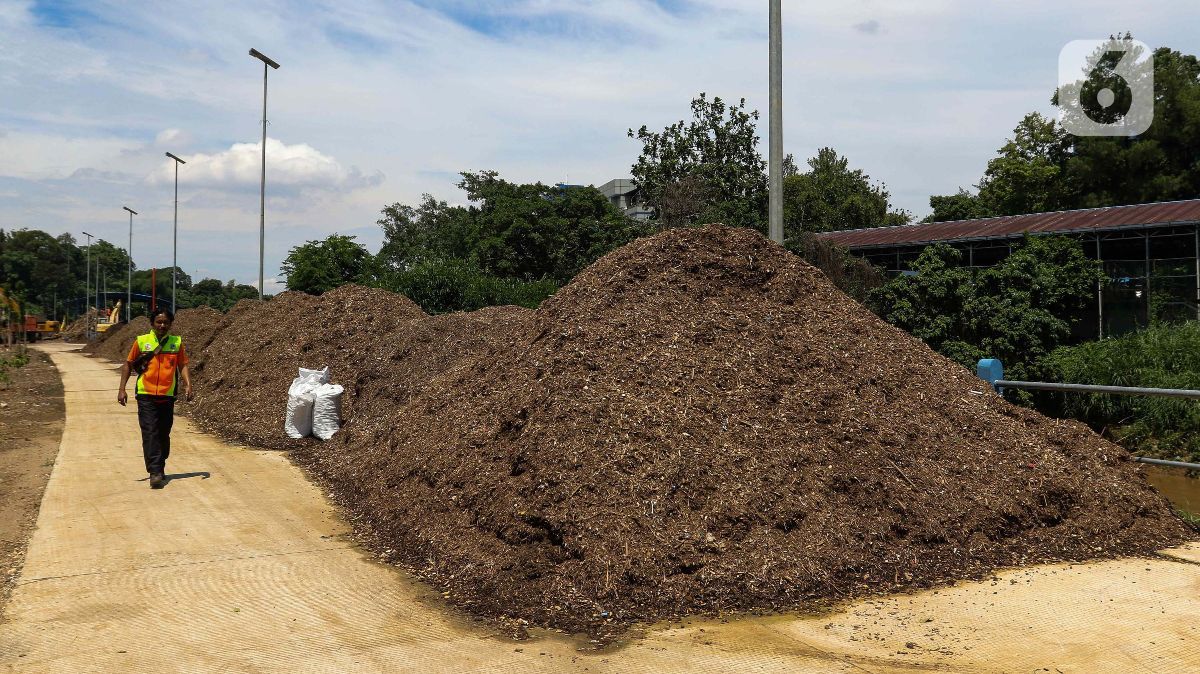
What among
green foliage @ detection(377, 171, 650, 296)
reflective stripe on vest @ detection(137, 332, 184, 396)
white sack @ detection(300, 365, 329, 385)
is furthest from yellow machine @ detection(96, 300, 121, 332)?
reflective stripe on vest @ detection(137, 332, 184, 396)

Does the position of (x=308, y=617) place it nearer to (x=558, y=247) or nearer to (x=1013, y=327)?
(x=1013, y=327)

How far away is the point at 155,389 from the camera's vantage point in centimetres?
792

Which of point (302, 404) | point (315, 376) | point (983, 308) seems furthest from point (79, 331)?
point (983, 308)

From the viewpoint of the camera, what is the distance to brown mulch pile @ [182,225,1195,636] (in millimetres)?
4879

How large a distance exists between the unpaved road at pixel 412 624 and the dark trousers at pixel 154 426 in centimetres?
170

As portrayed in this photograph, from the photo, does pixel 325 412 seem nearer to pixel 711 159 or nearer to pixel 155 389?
pixel 155 389

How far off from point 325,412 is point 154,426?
250cm

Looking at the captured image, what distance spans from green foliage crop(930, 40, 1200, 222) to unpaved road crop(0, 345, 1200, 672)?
118ft

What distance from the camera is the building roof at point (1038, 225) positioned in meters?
22.4

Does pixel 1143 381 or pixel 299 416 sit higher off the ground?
pixel 1143 381

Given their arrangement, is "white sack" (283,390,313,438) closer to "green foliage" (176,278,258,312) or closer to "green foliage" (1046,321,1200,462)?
"green foliage" (1046,321,1200,462)

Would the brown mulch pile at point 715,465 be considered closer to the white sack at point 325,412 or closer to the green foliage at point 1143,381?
the white sack at point 325,412

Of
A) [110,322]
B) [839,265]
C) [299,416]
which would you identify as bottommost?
[299,416]

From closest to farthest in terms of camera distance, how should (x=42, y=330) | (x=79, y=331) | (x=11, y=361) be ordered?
(x=11, y=361)
(x=79, y=331)
(x=42, y=330)
